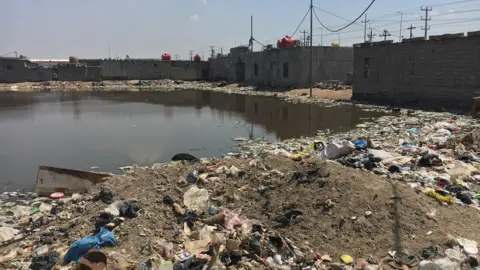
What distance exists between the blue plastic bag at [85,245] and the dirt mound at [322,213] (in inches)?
6.2

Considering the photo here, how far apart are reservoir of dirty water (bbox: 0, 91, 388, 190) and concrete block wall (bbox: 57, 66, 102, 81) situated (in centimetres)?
2752

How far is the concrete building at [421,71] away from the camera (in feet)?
60.2

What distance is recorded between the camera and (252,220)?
525 cm

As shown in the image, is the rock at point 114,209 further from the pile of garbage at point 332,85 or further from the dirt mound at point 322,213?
the pile of garbage at point 332,85

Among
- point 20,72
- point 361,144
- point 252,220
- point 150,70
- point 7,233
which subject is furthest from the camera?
point 150,70

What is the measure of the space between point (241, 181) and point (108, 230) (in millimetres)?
2476

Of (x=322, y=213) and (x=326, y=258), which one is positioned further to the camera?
(x=322, y=213)

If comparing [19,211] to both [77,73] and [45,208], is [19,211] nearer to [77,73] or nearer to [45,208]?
[45,208]

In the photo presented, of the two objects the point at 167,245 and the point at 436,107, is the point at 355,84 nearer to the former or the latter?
the point at 436,107

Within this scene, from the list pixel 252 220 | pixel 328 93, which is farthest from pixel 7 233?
pixel 328 93

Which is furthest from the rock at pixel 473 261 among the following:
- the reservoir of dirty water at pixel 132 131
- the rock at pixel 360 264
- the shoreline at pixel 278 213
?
the reservoir of dirty water at pixel 132 131

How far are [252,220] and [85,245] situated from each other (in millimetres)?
2103

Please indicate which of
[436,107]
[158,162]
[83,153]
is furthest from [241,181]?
[436,107]

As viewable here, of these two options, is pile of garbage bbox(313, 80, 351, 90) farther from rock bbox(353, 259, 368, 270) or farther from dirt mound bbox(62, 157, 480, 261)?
rock bbox(353, 259, 368, 270)
